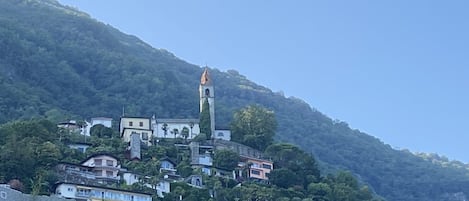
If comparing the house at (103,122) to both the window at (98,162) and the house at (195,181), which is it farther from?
the house at (195,181)

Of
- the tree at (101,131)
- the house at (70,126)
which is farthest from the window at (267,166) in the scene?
the house at (70,126)

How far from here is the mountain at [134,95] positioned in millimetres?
113688

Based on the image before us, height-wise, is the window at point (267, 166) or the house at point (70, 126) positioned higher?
the house at point (70, 126)

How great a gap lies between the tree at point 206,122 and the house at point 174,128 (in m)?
0.88

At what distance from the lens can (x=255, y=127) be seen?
92250 millimetres

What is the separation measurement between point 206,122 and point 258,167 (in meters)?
8.87

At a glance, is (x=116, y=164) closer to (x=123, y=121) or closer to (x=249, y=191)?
(x=249, y=191)

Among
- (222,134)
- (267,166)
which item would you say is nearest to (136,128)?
(222,134)

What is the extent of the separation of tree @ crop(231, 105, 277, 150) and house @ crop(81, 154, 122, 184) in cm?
1849

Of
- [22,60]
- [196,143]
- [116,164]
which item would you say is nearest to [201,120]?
[196,143]

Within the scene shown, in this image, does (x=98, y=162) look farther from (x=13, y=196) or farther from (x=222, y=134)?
(x=222, y=134)

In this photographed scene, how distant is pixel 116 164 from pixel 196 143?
37.3ft

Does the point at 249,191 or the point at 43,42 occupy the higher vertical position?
the point at 43,42

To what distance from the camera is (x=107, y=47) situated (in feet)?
499
